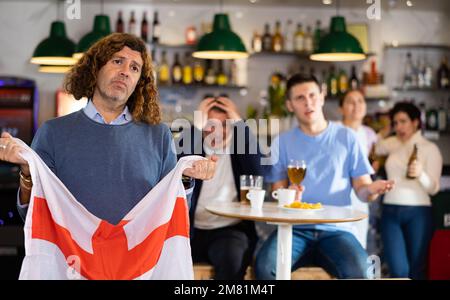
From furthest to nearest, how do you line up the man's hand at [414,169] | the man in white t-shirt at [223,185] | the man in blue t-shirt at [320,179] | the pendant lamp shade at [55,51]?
the pendant lamp shade at [55,51]
the man's hand at [414,169]
the man in white t-shirt at [223,185]
the man in blue t-shirt at [320,179]

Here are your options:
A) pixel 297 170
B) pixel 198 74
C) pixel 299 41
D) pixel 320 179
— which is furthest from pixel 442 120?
pixel 297 170

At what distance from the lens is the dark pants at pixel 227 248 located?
328 centimetres

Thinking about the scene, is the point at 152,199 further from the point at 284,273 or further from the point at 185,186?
the point at 284,273

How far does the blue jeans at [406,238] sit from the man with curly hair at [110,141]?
2633mm

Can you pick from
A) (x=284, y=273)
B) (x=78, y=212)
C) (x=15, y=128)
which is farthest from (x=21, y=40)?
(x=78, y=212)

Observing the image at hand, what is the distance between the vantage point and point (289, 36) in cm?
680

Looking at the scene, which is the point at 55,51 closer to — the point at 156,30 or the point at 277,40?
the point at 156,30

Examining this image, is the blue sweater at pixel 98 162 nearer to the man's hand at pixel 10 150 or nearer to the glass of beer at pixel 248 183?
the man's hand at pixel 10 150

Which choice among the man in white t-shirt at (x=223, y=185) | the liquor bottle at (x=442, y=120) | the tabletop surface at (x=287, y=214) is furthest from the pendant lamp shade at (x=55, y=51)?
the liquor bottle at (x=442, y=120)

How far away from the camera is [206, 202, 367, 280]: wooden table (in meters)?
2.68

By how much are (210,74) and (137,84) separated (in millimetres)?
4241

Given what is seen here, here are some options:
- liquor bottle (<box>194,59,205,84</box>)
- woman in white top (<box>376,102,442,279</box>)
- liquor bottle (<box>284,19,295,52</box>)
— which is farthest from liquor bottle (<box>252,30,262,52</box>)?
woman in white top (<box>376,102,442,279</box>)

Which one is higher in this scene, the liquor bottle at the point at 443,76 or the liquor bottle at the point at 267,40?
the liquor bottle at the point at 267,40

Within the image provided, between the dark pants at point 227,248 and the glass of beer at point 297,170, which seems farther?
the dark pants at point 227,248
